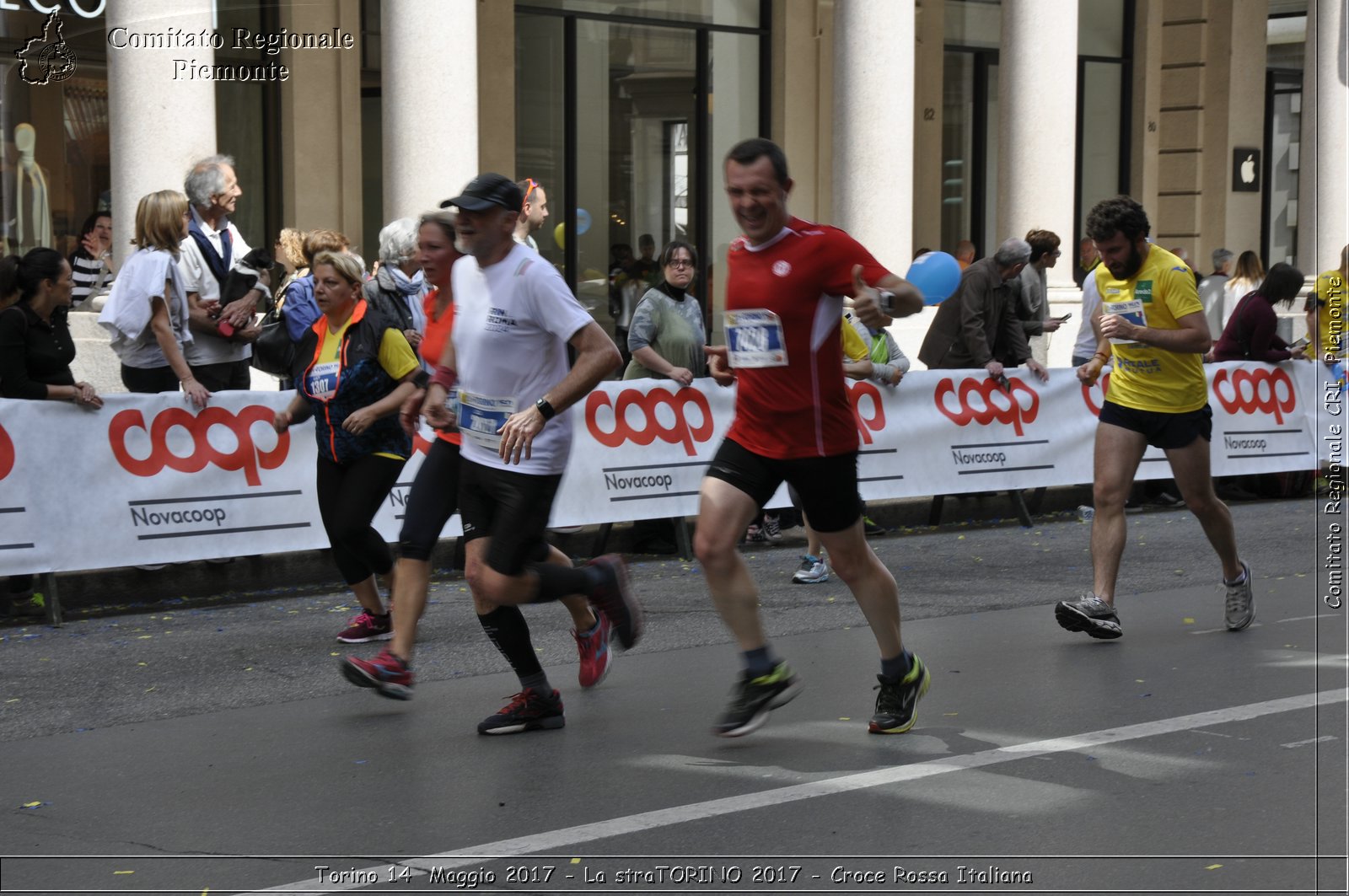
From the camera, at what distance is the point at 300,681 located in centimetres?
712

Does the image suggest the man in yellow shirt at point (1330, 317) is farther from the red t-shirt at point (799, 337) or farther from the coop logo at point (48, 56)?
the coop logo at point (48, 56)

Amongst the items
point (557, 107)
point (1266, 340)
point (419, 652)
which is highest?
point (557, 107)

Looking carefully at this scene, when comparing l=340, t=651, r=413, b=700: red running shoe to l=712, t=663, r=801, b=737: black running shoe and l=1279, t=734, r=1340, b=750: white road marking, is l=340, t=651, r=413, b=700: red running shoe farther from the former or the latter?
l=1279, t=734, r=1340, b=750: white road marking

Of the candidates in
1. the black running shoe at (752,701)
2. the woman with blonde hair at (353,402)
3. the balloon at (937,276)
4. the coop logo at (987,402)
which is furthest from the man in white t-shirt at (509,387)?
the coop logo at (987,402)

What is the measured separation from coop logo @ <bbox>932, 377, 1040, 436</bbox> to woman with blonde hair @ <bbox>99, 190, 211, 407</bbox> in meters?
5.20

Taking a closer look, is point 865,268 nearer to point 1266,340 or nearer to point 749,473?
point 749,473

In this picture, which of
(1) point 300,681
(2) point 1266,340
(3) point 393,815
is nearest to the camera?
(3) point 393,815

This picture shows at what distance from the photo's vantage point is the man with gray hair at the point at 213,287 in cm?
946

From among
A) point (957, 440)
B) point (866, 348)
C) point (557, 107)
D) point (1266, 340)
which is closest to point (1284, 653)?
point (866, 348)

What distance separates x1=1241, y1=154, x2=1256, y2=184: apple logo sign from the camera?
23.5 metres

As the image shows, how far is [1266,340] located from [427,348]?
9.29 meters

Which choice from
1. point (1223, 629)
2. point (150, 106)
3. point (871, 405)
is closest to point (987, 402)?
point (871, 405)

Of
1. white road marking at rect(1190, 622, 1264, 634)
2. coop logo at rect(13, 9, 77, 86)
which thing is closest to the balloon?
white road marking at rect(1190, 622, 1264, 634)

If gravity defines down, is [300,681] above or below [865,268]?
below
